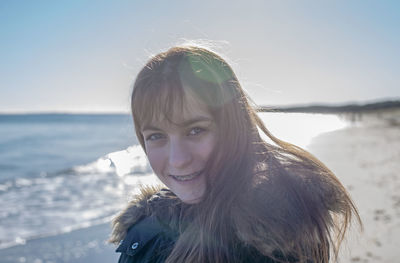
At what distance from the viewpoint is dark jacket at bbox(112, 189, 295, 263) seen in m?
1.84

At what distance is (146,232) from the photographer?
1922 mm

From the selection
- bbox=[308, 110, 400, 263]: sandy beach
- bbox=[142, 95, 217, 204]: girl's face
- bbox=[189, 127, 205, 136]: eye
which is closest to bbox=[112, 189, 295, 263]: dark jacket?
bbox=[142, 95, 217, 204]: girl's face

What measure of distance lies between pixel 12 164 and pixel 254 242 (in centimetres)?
1991

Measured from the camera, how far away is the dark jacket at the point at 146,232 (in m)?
1.84

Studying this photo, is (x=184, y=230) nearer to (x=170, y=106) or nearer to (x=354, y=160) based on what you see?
(x=170, y=106)

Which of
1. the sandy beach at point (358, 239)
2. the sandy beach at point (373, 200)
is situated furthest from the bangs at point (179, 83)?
the sandy beach at point (358, 239)

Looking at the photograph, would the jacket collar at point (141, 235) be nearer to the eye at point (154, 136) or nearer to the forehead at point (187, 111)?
the eye at point (154, 136)

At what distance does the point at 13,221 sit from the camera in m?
7.89

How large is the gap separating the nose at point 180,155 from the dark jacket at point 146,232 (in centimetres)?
33

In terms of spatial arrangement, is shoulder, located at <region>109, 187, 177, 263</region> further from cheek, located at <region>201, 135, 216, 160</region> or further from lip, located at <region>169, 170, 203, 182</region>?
cheek, located at <region>201, 135, 216, 160</region>

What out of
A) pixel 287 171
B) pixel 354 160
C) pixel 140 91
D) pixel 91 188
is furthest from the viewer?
pixel 354 160

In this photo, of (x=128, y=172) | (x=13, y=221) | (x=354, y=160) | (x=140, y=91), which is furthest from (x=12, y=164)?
(x=140, y=91)

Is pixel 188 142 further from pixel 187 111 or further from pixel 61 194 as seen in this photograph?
pixel 61 194

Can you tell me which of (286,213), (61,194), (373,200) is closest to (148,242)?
(286,213)
